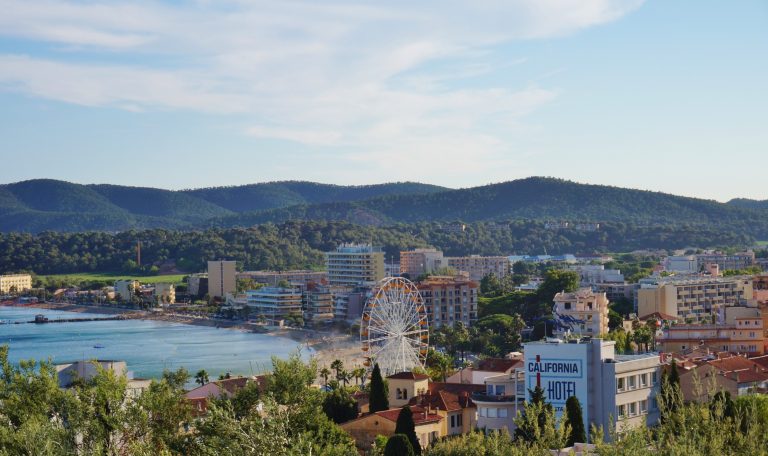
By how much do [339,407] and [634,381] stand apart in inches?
240

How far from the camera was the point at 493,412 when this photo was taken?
62.4ft

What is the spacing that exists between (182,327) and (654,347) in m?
41.4

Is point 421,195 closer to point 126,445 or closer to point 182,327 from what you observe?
point 182,327

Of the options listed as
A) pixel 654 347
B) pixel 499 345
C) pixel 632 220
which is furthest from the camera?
pixel 632 220

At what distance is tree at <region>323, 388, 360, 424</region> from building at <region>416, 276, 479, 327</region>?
28.5m

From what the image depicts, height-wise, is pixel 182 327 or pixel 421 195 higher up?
pixel 421 195

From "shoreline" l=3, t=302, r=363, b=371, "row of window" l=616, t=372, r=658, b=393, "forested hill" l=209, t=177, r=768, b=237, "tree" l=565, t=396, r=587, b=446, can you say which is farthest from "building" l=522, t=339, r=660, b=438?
"forested hill" l=209, t=177, r=768, b=237

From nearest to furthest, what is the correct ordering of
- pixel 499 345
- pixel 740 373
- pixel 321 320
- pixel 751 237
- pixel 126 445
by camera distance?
pixel 126 445 < pixel 740 373 < pixel 499 345 < pixel 321 320 < pixel 751 237

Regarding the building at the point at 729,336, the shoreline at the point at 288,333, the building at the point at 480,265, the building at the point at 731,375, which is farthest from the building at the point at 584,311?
the building at the point at 480,265

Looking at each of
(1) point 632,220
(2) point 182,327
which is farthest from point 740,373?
(1) point 632,220

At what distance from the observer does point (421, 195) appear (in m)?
158

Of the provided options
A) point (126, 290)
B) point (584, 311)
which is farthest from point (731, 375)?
point (126, 290)

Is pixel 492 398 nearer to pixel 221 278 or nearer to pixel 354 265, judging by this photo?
pixel 354 265

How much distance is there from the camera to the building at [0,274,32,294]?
93250mm
